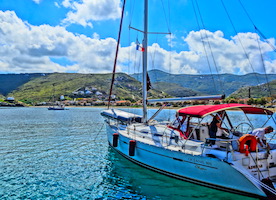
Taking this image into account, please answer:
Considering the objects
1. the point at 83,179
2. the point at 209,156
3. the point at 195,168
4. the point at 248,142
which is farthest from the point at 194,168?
the point at 83,179

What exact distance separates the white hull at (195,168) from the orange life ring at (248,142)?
1.10 m

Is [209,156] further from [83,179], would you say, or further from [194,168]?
[83,179]

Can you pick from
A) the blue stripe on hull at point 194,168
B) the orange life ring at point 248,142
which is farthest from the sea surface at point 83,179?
the orange life ring at point 248,142

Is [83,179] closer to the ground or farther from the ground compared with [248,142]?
closer to the ground

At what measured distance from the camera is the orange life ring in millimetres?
9577

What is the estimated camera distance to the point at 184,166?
10.9 metres

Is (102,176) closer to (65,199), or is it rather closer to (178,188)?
(65,199)

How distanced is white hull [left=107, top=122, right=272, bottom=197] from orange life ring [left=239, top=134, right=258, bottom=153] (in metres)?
1.10

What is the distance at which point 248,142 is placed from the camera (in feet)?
32.7

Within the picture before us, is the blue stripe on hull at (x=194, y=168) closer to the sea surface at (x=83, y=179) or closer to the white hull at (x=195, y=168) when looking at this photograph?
the white hull at (x=195, y=168)

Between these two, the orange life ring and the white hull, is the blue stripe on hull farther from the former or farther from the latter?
the orange life ring

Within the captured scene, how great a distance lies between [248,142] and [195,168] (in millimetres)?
2614

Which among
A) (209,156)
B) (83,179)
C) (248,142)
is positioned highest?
(248,142)

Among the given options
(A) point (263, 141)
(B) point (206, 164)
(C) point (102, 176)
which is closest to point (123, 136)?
(C) point (102, 176)
